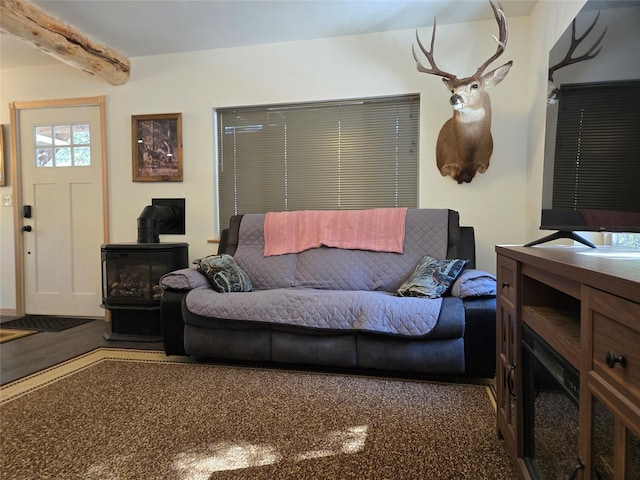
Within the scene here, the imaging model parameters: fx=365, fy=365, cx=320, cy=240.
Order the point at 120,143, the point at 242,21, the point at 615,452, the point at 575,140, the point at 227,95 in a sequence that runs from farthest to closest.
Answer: the point at 120,143 → the point at 227,95 → the point at 242,21 → the point at 575,140 → the point at 615,452

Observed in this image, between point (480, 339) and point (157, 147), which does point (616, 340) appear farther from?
point (157, 147)

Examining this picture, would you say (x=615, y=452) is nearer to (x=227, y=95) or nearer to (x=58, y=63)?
(x=227, y=95)

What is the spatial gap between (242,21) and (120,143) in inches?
66.0

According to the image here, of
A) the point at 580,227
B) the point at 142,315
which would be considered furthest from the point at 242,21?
the point at 580,227

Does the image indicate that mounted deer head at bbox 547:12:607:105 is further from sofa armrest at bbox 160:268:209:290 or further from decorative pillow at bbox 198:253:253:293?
sofa armrest at bbox 160:268:209:290

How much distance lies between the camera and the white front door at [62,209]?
3619 mm

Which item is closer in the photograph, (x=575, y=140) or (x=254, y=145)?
(x=575, y=140)

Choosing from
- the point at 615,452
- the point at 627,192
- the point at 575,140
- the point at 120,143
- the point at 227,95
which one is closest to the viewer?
the point at 615,452

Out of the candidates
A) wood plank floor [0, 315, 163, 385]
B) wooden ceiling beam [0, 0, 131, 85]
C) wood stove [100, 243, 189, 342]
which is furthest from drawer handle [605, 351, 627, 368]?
wooden ceiling beam [0, 0, 131, 85]

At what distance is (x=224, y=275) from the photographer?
2.53 m

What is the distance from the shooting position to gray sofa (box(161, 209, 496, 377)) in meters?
2.00

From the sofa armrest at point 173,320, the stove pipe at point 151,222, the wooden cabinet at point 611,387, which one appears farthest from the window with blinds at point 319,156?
the wooden cabinet at point 611,387

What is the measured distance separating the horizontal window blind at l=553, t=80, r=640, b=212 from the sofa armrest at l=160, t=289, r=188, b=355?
2.17m

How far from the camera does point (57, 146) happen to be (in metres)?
3.67
